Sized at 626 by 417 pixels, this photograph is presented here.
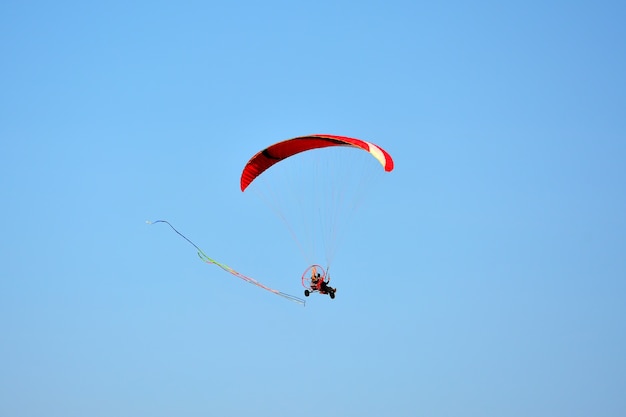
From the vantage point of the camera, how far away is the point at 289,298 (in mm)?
48969

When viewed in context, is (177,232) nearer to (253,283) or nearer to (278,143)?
(253,283)

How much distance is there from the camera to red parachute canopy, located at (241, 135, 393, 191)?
50.5 meters

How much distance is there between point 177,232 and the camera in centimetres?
4684

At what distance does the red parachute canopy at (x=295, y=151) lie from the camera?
50500 millimetres

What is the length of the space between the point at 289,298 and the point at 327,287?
2.38 m

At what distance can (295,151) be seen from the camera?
174ft

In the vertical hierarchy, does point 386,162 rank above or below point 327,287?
above

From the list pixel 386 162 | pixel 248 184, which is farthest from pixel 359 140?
pixel 248 184

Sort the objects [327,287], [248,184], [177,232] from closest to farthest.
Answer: [177,232], [327,287], [248,184]

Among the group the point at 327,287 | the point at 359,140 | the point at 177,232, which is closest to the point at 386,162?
the point at 359,140

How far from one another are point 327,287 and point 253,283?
12.0 feet

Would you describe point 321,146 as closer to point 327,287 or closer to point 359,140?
point 359,140

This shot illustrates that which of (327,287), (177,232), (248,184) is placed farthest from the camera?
(248,184)

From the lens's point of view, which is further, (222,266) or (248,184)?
(248,184)
